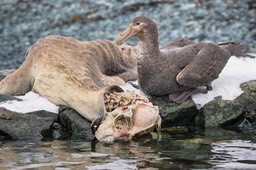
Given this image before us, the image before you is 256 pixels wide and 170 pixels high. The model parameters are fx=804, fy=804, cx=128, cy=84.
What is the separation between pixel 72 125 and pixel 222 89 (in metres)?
2.41

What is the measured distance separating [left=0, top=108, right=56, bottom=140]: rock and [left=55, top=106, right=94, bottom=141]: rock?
0.22 metres

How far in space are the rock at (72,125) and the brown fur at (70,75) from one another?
0.31 feet

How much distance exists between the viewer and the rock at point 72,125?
10.4 m

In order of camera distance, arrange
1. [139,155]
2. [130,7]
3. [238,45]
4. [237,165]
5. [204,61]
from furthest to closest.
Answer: [130,7]
[238,45]
[204,61]
[139,155]
[237,165]

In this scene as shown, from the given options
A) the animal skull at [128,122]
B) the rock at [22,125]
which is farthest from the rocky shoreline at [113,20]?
the animal skull at [128,122]

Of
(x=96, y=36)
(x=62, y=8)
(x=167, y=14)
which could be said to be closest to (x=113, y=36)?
(x=96, y=36)

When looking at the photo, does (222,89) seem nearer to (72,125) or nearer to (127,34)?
(127,34)

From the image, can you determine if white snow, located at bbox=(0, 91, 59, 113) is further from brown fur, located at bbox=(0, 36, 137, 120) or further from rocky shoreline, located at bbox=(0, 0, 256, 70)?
rocky shoreline, located at bbox=(0, 0, 256, 70)

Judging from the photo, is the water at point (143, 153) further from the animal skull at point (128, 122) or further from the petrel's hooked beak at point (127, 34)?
the petrel's hooked beak at point (127, 34)

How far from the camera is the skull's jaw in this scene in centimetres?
992

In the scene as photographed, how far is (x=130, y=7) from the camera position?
27.6 m

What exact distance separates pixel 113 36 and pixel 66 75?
14.1 m

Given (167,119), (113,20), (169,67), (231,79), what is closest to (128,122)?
(167,119)

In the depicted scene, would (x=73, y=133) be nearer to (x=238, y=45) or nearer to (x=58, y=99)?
(x=58, y=99)
